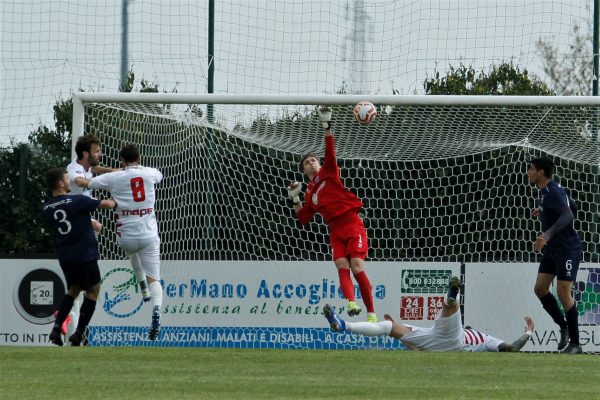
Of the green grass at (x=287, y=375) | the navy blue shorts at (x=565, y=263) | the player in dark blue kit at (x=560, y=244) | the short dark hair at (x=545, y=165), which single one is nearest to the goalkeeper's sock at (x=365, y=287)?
the green grass at (x=287, y=375)

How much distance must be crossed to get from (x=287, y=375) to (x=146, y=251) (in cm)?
407

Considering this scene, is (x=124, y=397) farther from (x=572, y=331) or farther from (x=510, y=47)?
(x=510, y=47)

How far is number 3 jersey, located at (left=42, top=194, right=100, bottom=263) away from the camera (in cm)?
1127

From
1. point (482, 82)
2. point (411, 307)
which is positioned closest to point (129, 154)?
point (411, 307)

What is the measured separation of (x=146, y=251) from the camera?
1175cm

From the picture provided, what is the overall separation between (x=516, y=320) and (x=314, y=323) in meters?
2.63

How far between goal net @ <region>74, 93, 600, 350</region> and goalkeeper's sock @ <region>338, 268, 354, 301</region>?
2.71 meters

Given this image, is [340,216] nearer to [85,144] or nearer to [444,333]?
[444,333]

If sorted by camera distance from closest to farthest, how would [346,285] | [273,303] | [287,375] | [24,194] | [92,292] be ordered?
[287,375], [346,285], [92,292], [273,303], [24,194]

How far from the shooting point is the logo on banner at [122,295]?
48.1ft

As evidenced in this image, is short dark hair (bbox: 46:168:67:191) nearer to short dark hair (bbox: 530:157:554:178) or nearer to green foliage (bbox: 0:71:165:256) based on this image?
short dark hair (bbox: 530:157:554:178)

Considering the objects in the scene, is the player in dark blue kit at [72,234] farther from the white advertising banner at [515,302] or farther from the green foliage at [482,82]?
the green foliage at [482,82]

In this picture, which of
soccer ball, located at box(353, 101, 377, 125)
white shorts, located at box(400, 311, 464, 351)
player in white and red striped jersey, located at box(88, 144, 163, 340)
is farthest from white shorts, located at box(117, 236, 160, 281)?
white shorts, located at box(400, 311, 464, 351)

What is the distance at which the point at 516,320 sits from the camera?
14820 millimetres
